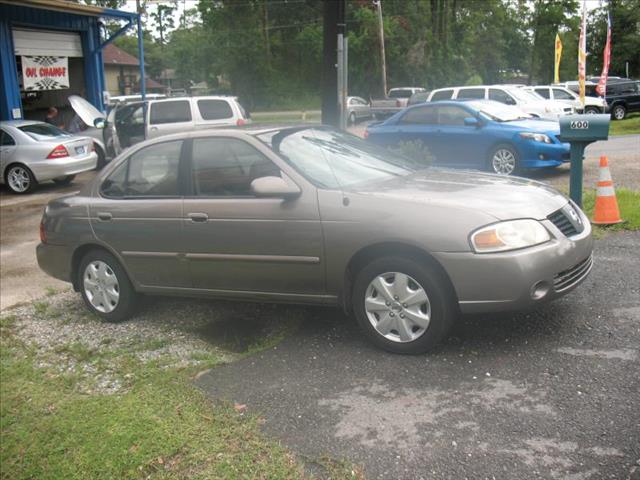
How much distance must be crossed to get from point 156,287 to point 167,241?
459mm

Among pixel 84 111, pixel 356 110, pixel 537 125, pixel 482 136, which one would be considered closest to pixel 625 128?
pixel 537 125

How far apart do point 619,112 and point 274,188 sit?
26233 millimetres

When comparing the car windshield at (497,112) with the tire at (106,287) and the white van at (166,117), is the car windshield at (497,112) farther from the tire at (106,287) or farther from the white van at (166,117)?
the tire at (106,287)

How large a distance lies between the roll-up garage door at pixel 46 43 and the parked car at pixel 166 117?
5.40m

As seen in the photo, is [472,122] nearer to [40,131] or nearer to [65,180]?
[40,131]

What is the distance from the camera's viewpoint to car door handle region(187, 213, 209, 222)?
16.4ft

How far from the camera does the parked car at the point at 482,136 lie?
36.0ft

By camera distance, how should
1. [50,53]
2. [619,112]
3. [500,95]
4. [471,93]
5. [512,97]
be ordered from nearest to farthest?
[512,97] → [500,95] → [471,93] → [50,53] → [619,112]

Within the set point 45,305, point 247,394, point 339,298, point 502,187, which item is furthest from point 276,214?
point 45,305

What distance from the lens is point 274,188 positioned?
4.59m

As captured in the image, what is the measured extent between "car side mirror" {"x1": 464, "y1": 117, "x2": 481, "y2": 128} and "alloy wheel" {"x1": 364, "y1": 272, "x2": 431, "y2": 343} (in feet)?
25.4

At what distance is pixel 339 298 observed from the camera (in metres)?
4.62

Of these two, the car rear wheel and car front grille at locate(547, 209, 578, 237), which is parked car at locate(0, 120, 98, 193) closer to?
the car rear wheel

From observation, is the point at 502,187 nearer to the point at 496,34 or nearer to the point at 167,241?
the point at 167,241
